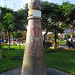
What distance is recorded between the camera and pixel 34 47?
12.6 feet

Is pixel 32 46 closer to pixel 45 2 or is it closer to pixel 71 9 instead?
pixel 71 9

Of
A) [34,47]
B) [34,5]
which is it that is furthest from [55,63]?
[34,5]

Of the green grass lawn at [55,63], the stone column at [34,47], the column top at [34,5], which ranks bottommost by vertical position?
the green grass lawn at [55,63]

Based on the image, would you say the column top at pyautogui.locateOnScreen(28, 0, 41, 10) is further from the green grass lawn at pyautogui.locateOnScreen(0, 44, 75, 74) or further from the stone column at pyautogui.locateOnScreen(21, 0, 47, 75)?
the green grass lawn at pyautogui.locateOnScreen(0, 44, 75, 74)

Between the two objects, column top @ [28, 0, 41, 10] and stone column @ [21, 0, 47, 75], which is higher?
column top @ [28, 0, 41, 10]

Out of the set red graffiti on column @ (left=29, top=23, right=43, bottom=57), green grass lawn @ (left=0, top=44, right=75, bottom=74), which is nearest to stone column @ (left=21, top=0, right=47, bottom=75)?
red graffiti on column @ (left=29, top=23, right=43, bottom=57)

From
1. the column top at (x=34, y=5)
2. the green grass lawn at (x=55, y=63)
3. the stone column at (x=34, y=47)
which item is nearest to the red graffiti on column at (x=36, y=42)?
the stone column at (x=34, y=47)

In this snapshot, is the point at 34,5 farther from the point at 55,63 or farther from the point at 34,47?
the point at 55,63

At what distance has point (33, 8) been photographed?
395cm

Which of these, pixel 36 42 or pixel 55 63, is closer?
pixel 36 42

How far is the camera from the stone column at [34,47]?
149 inches

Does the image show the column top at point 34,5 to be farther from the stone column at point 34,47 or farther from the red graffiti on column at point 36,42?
the red graffiti on column at point 36,42

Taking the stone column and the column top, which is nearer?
the stone column

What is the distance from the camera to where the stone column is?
3783 mm
